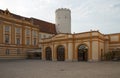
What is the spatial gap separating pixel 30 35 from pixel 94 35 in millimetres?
27434

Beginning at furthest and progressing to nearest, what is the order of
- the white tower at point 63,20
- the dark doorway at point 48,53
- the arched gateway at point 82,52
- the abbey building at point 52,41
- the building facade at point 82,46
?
the white tower at point 63,20, the dark doorway at point 48,53, the arched gateway at point 82,52, the abbey building at point 52,41, the building facade at point 82,46

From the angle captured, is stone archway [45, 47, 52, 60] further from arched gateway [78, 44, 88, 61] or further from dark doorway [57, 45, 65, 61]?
arched gateway [78, 44, 88, 61]

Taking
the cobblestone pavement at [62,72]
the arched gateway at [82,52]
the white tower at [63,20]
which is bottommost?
the cobblestone pavement at [62,72]

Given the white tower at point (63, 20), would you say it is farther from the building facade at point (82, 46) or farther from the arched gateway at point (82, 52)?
the arched gateway at point (82, 52)

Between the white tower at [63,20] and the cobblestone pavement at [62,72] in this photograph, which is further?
the white tower at [63,20]

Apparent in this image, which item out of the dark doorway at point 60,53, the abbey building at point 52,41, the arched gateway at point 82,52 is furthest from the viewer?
the dark doorway at point 60,53

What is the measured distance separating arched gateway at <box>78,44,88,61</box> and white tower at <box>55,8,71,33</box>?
32.3m

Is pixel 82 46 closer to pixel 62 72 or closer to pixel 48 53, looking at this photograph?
pixel 48 53

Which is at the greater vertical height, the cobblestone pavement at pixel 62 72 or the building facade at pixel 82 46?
the building facade at pixel 82 46

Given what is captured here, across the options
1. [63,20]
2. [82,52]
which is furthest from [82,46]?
[63,20]

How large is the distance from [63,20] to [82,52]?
33.6 metres

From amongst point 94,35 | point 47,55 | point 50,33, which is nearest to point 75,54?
point 94,35

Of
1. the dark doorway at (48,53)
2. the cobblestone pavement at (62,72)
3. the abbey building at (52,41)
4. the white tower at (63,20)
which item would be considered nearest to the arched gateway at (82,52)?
the abbey building at (52,41)

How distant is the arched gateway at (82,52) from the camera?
1377 inches
